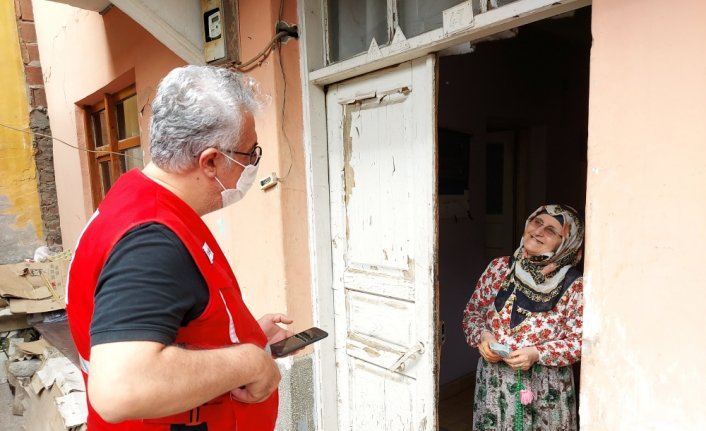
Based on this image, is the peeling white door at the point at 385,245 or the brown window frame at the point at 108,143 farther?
the brown window frame at the point at 108,143

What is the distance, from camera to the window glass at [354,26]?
189 centimetres

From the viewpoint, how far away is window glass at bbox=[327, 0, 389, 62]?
1.89 m

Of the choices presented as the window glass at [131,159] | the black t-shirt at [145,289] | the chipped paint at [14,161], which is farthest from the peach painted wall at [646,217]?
the chipped paint at [14,161]

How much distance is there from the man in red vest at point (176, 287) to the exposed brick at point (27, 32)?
5.29 meters

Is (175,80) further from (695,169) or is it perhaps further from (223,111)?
(695,169)


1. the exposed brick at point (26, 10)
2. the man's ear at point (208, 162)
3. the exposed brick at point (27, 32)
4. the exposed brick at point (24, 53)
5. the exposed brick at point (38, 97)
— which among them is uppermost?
the exposed brick at point (26, 10)

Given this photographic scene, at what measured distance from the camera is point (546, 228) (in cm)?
170

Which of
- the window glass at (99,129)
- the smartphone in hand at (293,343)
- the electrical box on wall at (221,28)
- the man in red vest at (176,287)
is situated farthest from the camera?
the window glass at (99,129)

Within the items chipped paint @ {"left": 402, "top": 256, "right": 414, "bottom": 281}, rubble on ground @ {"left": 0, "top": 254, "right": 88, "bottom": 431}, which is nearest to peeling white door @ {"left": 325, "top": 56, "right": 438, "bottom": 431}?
chipped paint @ {"left": 402, "top": 256, "right": 414, "bottom": 281}

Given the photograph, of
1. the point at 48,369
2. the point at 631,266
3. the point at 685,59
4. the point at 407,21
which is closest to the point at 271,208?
the point at 407,21

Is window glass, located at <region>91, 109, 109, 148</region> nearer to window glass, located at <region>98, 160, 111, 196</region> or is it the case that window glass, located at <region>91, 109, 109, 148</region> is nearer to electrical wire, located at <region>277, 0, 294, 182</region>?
window glass, located at <region>98, 160, 111, 196</region>

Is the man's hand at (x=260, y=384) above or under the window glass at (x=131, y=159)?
under

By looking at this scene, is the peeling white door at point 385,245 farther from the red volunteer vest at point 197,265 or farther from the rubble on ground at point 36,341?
the rubble on ground at point 36,341

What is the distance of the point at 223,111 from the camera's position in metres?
0.96
